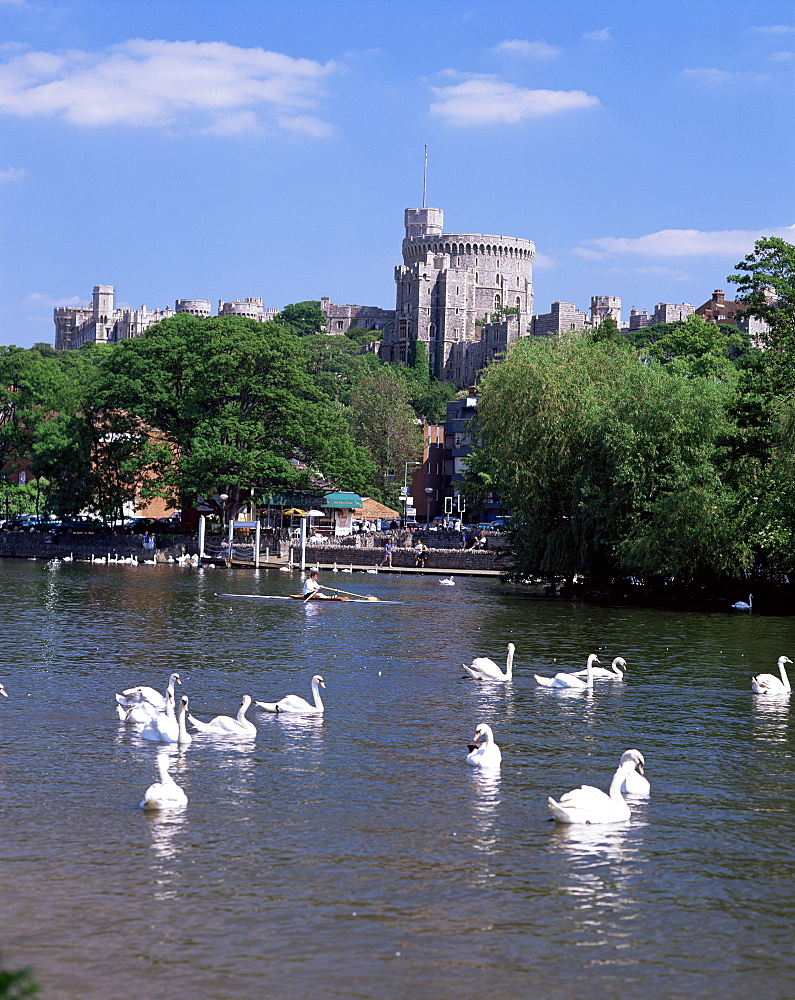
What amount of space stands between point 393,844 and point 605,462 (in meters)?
40.2

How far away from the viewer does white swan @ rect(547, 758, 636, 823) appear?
54.1 feet

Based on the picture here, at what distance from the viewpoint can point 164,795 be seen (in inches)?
651

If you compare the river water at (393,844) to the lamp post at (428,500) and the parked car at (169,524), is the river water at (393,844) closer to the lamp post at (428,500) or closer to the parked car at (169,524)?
the parked car at (169,524)

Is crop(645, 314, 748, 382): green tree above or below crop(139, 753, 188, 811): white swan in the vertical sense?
above

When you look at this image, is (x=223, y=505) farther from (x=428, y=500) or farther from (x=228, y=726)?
(x=228, y=726)

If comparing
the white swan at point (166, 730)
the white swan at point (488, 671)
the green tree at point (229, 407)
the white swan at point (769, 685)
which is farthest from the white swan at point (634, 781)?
the green tree at point (229, 407)

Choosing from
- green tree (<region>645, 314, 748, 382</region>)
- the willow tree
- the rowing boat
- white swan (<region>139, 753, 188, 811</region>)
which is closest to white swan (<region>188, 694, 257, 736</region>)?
white swan (<region>139, 753, 188, 811</region>)

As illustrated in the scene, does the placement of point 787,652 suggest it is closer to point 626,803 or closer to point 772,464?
point 772,464

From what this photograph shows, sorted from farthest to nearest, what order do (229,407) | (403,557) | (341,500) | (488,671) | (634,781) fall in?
(341,500), (229,407), (403,557), (488,671), (634,781)

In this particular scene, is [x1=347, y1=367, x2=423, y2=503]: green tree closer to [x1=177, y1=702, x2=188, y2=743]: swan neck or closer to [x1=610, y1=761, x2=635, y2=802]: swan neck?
[x1=177, y1=702, x2=188, y2=743]: swan neck

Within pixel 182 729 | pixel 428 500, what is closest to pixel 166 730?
pixel 182 729

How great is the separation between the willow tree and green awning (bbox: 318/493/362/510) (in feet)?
105

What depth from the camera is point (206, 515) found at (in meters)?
98.7

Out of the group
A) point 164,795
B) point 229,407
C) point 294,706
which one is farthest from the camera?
point 229,407
